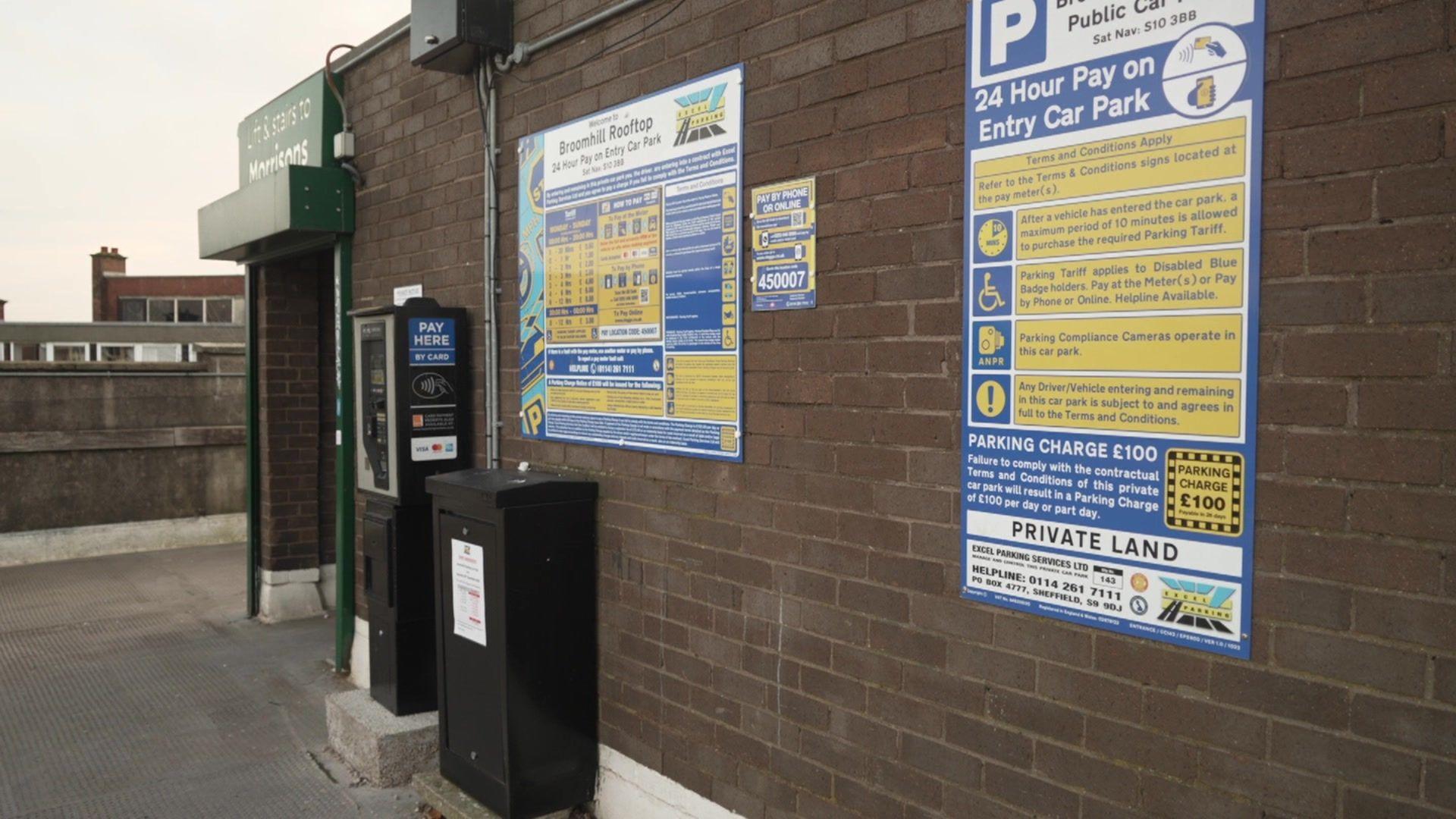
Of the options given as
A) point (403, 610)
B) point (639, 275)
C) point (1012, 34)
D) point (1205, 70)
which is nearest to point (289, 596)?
point (403, 610)

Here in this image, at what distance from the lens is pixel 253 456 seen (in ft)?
26.3

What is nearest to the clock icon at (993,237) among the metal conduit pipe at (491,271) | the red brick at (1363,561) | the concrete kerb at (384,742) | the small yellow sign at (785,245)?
the small yellow sign at (785,245)

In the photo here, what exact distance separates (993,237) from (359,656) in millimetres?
5084

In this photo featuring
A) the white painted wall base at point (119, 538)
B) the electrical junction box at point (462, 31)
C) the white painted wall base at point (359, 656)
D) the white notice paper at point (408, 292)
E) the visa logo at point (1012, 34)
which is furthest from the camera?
the white painted wall base at point (119, 538)

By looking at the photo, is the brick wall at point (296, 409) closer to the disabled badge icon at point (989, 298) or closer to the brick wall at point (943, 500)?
the brick wall at point (943, 500)

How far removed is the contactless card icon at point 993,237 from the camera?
9.23ft

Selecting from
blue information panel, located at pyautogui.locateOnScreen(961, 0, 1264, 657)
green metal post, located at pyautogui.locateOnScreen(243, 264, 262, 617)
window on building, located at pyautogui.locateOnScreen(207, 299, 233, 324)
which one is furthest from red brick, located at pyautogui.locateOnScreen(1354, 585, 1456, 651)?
window on building, located at pyautogui.locateOnScreen(207, 299, 233, 324)

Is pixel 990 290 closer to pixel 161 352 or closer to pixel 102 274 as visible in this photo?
pixel 161 352

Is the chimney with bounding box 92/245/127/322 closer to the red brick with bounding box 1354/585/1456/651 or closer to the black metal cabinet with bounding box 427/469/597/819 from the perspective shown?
the black metal cabinet with bounding box 427/469/597/819

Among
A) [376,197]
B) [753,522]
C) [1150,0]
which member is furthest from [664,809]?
[376,197]

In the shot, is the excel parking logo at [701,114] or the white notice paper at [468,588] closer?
the excel parking logo at [701,114]

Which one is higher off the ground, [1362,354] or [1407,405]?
[1362,354]

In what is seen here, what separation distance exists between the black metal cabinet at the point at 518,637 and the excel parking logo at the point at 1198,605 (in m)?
2.45

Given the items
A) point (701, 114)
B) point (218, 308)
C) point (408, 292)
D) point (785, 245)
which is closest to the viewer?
point (785, 245)
